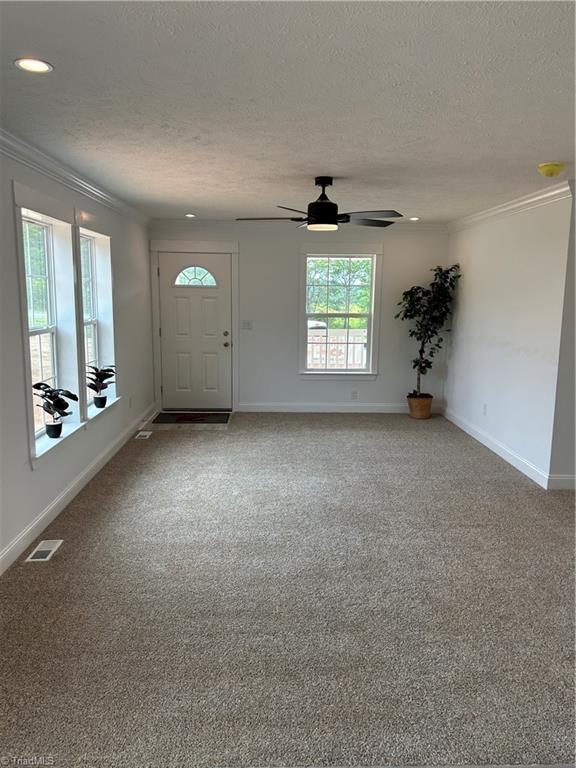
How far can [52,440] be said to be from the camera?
346 centimetres

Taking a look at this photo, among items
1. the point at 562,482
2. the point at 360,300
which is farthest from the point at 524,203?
the point at 360,300

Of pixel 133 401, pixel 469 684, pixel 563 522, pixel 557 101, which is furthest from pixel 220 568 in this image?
pixel 133 401

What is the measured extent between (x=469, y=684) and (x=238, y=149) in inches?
114

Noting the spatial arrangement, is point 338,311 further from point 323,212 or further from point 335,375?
point 323,212

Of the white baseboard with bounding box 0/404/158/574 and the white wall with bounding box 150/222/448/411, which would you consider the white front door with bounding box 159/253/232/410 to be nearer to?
the white wall with bounding box 150/222/448/411

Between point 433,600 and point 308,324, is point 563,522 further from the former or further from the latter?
point 308,324

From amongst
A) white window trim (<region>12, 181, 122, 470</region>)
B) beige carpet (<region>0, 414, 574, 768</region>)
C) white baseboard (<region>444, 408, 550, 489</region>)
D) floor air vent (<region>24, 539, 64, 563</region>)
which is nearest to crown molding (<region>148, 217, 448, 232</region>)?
white window trim (<region>12, 181, 122, 470</region>)

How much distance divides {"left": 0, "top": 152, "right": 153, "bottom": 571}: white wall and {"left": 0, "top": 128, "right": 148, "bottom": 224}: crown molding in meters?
0.04

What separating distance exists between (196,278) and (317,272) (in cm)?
151

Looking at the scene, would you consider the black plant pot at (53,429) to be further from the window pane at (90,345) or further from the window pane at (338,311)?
the window pane at (338,311)

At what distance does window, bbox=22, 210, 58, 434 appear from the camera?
341 cm

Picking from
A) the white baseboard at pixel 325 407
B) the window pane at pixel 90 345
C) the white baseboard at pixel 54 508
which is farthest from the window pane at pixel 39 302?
the white baseboard at pixel 325 407

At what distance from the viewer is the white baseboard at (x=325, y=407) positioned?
655cm

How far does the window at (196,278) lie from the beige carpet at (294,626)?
117 inches
